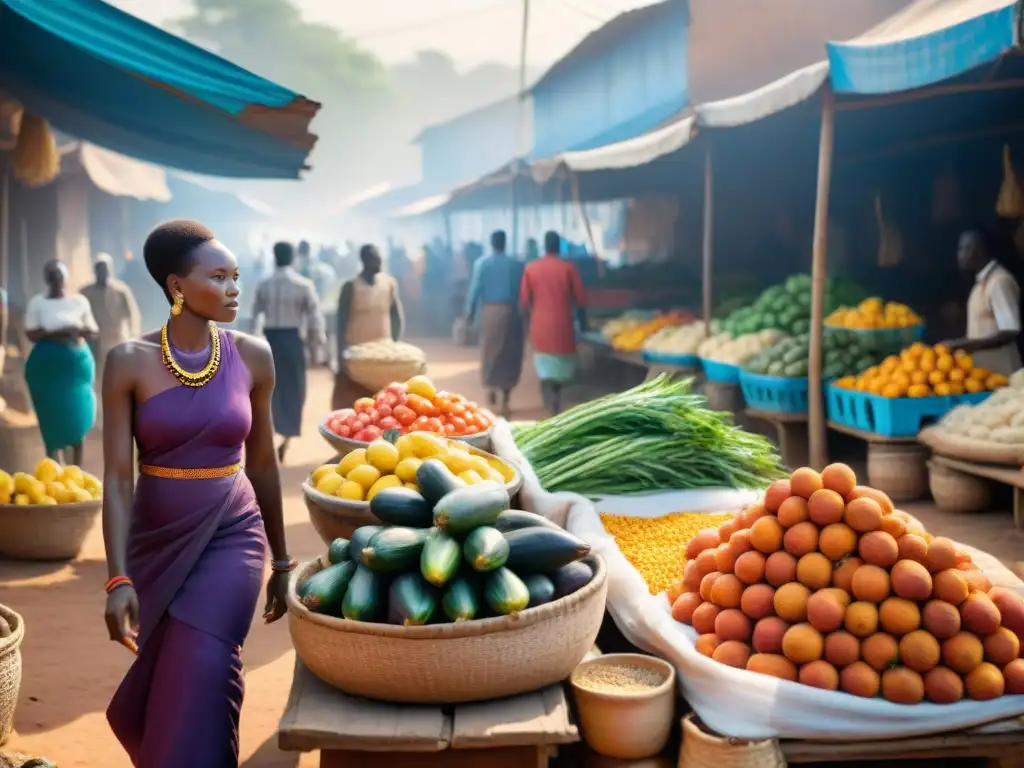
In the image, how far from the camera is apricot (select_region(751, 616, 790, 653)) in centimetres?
304

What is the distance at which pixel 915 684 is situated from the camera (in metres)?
2.85

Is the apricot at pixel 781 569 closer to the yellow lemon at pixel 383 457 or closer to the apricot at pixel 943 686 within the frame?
the apricot at pixel 943 686

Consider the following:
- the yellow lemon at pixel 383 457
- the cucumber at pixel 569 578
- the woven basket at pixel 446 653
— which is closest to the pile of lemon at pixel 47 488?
the yellow lemon at pixel 383 457

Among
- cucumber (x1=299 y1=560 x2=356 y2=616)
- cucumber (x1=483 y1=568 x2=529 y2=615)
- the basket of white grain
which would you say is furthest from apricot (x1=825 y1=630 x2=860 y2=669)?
the basket of white grain

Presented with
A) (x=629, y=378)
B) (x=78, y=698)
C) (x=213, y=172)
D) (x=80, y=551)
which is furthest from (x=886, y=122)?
(x=78, y=698)

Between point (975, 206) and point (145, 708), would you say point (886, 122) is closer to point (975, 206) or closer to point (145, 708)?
point (975, 206)

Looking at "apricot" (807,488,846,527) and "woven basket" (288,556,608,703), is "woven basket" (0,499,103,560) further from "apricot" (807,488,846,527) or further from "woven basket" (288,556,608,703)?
"apricot" (807,488,846,527)

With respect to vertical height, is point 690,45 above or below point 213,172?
above

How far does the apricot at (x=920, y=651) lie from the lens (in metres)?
2.88

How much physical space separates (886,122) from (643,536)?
773 centimetres

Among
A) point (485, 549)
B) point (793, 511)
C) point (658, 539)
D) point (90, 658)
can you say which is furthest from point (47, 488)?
point (793, 511)

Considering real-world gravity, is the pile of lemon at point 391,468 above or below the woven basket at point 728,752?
above

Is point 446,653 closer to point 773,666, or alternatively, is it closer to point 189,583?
point 189,583

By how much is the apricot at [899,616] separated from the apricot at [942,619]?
0.03m
